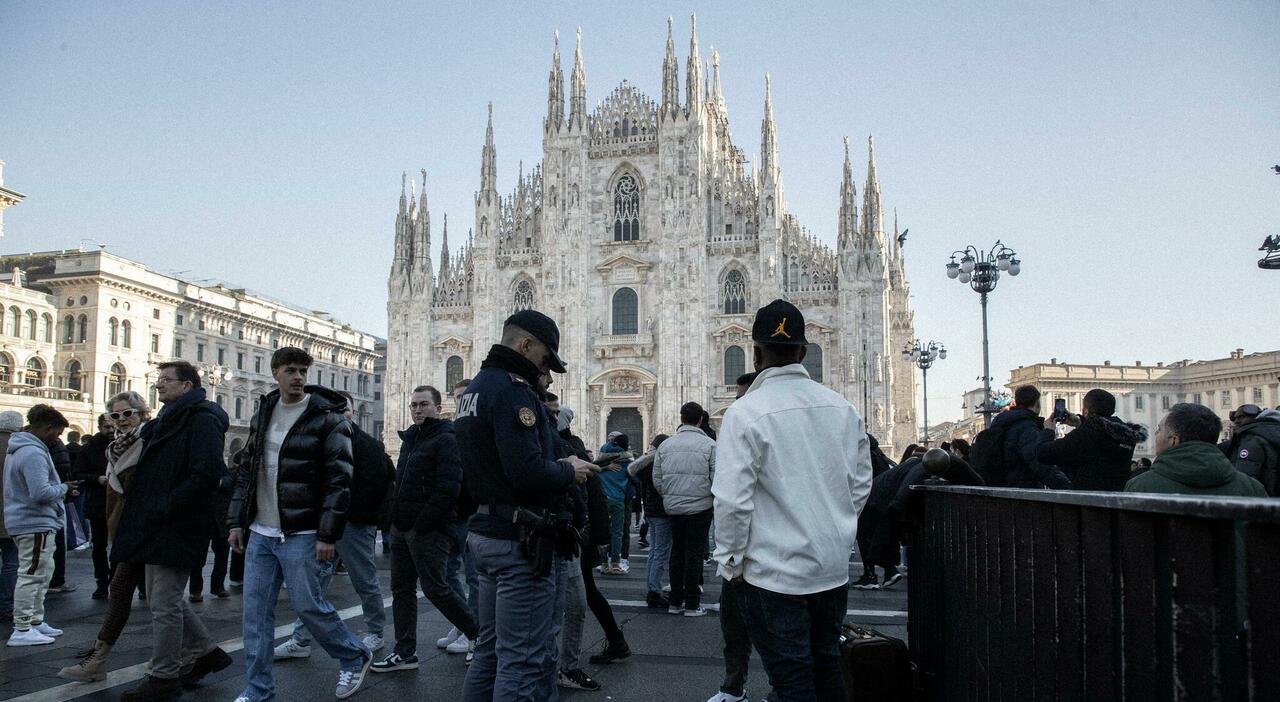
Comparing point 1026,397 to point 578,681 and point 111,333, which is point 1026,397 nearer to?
point 578,681

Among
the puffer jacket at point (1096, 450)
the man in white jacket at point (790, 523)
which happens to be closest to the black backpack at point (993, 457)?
the puffer jacket at point (1096, 450)

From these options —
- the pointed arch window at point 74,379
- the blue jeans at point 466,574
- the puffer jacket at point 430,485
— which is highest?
the pointed arch window at point 74,379

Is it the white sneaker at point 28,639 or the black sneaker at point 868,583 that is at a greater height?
the white sneaker at point 28,639

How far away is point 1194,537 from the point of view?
1.74 meters

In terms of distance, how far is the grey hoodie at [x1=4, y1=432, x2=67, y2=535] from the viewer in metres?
7.14

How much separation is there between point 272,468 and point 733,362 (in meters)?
34.6

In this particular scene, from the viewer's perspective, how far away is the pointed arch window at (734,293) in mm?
39312

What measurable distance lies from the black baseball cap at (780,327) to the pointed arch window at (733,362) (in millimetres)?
35189

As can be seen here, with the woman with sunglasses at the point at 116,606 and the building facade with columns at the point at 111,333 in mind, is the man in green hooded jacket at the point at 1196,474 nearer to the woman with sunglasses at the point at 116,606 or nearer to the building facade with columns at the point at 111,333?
the woman with sunglasses at the point at 116,606

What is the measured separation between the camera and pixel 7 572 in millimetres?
7906

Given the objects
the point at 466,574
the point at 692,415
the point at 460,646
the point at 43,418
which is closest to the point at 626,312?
the point at 692,415

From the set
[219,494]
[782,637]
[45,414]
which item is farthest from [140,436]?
[782,637]

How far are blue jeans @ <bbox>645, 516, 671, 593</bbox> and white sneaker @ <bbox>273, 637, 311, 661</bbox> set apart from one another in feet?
11.6

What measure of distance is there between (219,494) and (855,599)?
6.37 meters
